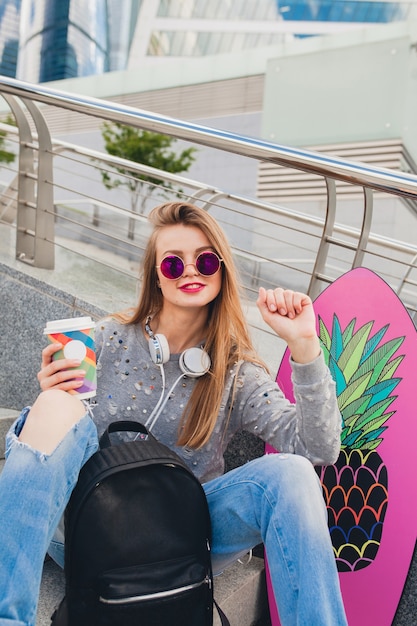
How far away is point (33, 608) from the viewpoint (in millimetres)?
1262

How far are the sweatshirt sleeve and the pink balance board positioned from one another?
0.68 feet

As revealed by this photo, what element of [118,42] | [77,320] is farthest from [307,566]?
[118,42]

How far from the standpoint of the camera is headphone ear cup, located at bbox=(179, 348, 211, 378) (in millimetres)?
1788

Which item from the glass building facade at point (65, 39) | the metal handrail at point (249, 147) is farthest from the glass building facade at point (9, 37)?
the metal handrail at point (249, 147)

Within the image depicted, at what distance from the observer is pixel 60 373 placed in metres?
1.48

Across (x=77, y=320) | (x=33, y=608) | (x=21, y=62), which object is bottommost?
(x=21, y=62)

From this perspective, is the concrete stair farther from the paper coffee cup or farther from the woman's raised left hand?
the woman's raised left hand

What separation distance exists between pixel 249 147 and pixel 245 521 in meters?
1.10

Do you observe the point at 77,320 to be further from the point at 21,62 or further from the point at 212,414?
the point at 21,62

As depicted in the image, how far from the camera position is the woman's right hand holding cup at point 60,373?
57.9 inches

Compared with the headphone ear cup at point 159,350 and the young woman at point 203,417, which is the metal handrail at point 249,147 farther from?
the headphone ear cup at point 159,350

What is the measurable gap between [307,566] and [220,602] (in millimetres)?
559

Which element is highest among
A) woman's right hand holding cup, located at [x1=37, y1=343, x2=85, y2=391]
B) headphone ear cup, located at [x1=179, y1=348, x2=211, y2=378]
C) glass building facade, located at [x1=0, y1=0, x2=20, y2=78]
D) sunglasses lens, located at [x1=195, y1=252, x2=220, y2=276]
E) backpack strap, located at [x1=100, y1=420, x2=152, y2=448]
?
sunglasses lens, located at [x1=195, y1=252, x2=220, y2=276]

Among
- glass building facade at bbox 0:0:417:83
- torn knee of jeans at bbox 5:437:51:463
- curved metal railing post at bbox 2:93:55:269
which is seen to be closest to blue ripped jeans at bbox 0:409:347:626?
torn knee of jeans at bbox 5:437:51:463
